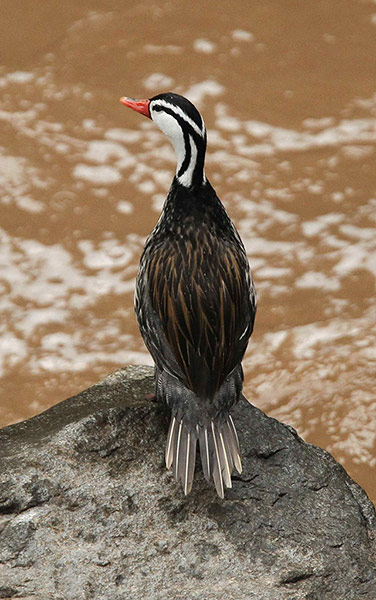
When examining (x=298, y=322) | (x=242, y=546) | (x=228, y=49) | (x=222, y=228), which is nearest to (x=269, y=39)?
(x=228, y=49)

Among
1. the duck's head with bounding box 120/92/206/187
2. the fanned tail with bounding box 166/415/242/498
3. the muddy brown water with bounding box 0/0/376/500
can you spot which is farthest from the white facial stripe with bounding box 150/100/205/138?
the muddy brown water with bounding box 0/0/376/500

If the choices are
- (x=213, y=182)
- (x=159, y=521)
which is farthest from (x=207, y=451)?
(x=213, y=182)

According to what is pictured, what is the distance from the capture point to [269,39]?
9.60 metres

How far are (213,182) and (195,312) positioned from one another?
4.49 m

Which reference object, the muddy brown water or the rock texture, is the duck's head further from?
the muddy brown water

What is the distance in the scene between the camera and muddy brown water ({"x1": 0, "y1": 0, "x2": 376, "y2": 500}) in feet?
23.5

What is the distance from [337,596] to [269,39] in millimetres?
7059

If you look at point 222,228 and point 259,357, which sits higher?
point 259,357

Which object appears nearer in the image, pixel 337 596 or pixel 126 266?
pixel 337 596

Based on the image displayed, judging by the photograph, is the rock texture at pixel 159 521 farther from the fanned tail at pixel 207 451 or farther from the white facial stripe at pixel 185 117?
the white facial stripe at pixel 185 117

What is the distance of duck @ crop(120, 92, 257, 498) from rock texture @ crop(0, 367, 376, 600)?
0.16 metres

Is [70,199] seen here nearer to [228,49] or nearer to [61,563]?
[228,49]

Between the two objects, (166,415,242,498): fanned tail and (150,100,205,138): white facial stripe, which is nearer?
(166,415,242,498): fanned tail

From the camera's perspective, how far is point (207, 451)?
159 inches
